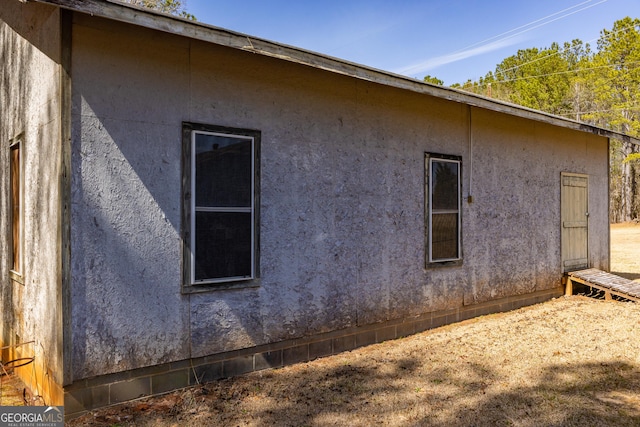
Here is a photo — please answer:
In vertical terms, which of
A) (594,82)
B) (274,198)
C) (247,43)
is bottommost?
(274,198)

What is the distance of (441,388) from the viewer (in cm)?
429

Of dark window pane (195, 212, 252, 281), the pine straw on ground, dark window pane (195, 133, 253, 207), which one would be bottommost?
the pine straw on ground

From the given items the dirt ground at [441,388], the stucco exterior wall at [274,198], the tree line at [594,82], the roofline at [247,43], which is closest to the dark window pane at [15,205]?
the stucco exterior wall at [274,198]

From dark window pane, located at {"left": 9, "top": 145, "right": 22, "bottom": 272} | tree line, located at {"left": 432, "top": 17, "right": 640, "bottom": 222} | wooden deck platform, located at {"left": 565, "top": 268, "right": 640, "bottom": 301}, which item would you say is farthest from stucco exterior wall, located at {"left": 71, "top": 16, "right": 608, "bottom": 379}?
tree line, located at {"left": 432, "top": 17, "right": 640, "bottom": 222}

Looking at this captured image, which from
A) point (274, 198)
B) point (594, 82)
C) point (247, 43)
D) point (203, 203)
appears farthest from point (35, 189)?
point (594, 82)

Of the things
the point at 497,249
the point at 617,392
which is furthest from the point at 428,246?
the point at 617,392

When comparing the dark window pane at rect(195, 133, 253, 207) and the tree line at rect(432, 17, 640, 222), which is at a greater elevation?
the tree line at rect(432, 17, 640, 222)

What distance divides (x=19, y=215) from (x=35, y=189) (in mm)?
831

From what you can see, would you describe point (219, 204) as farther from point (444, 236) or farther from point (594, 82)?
point (594, 82)

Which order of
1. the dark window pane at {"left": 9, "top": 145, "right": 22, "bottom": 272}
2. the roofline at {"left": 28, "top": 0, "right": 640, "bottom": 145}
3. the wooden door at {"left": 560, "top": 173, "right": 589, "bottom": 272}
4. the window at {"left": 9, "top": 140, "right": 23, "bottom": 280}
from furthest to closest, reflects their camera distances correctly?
the wooden door at {"left": 560, "top": 173, "right": 589, "bottom": 272}, the dark window pane at {"left": 9, "top": 145, "right": 22, "bottom": 272}, the window at {"left": 9, "top": 140, "right": 23, "bottom": 280}, the roofline at {"left": 28, "top": 0, "right": 640, "bottom": 145}

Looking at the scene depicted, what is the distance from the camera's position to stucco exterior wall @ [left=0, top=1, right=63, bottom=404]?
373 centimetres

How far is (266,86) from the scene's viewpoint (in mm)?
4727

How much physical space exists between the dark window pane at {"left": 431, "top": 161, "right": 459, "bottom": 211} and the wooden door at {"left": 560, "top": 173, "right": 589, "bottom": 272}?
299 cm

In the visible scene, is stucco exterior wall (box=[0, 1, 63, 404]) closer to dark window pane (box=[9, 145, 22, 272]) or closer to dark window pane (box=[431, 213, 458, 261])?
dark window pane (box=[9, 145, 22, 272])
